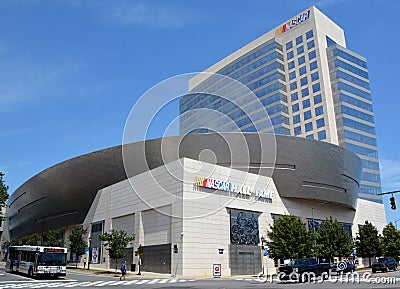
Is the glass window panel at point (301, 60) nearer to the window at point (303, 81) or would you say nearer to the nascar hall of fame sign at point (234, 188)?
the window at point (303, 81)

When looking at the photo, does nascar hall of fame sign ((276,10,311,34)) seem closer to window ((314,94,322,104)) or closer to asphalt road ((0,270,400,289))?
window ((314,94,322,104))

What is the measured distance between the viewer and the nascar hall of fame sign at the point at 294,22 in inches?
4461

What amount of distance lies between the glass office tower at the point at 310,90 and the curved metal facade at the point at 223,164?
121 ft

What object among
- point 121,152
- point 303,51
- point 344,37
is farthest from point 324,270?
point 344,37

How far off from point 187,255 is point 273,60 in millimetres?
84665

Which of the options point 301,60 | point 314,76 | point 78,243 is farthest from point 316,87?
point 78,243

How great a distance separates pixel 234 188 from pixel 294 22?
80.6 meters

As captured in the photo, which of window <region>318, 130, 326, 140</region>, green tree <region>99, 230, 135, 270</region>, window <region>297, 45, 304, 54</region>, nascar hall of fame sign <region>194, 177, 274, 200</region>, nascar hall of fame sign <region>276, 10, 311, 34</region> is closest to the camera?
nascar hall of fame sign <region>194, 177, 274, 200</region>

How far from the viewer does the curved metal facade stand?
187ft

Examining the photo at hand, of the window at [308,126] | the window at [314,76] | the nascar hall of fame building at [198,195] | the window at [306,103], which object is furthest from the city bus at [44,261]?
the window at [314,76]

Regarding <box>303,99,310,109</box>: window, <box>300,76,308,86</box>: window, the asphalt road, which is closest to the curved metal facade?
the asphalt road

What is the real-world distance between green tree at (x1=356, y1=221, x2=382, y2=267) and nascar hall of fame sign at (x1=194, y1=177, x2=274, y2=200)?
73.7 ft

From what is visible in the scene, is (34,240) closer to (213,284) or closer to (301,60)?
(213,284)

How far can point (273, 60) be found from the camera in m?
117
